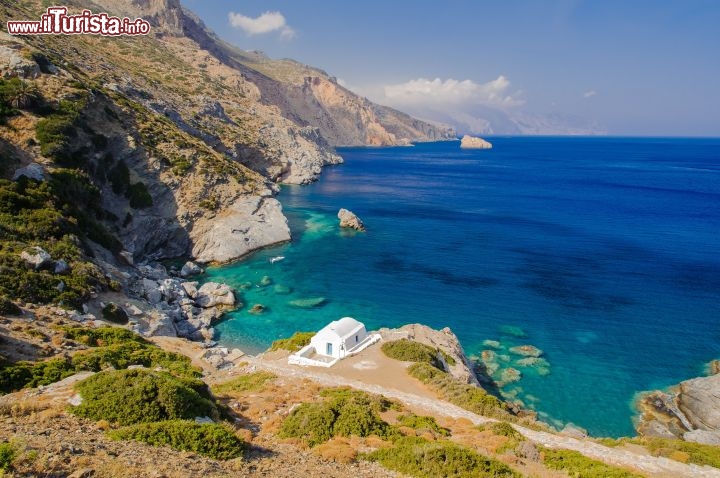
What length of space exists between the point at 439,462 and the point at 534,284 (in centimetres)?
4011

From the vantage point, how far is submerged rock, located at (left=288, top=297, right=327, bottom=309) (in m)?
43.8

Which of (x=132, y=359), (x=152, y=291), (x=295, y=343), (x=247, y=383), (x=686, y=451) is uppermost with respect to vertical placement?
(x=686, y=451)

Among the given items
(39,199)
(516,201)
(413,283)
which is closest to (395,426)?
(413,283)

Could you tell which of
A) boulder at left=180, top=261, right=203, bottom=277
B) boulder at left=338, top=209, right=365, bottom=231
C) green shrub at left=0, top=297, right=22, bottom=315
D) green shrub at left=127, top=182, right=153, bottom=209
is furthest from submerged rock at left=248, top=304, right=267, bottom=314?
boulder at left=338, top=209, right=365, bottom=231

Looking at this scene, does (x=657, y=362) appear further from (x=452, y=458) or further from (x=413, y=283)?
(x=452, y=458)

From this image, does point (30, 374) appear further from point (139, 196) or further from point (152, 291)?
point (139, 196)

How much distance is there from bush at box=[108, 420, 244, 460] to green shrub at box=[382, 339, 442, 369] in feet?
53.7

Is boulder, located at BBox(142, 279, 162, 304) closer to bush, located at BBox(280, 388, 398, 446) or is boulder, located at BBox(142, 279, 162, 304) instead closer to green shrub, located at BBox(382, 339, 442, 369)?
green shrub, located at BBox(382, 339, 442, 369)

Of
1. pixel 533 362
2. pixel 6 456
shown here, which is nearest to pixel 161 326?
pixel 6 456

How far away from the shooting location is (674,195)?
103m

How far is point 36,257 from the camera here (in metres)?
29.1

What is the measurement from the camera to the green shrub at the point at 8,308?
77.0ft

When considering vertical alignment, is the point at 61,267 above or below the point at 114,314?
above

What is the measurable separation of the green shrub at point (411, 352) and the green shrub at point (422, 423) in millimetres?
8582
